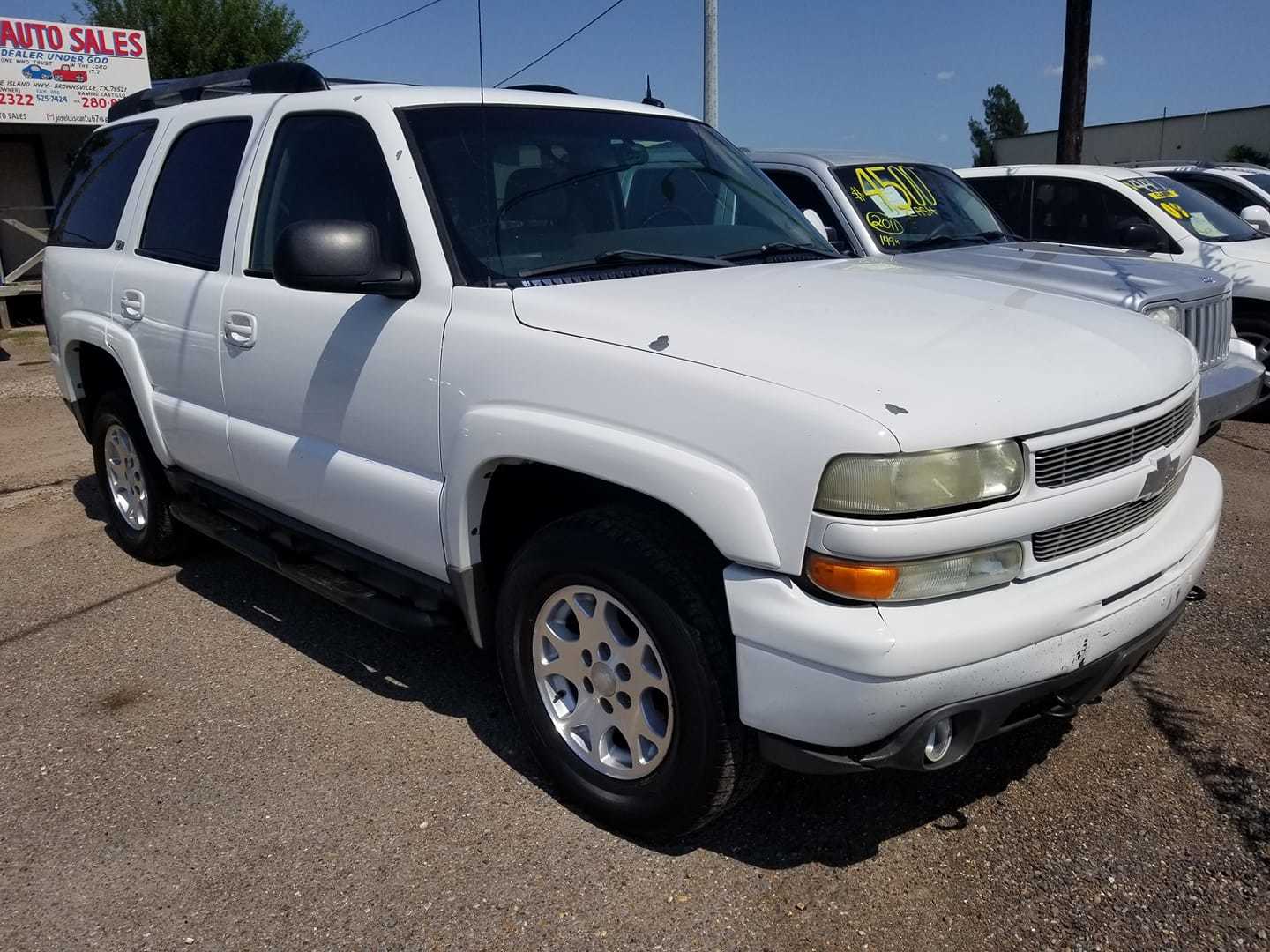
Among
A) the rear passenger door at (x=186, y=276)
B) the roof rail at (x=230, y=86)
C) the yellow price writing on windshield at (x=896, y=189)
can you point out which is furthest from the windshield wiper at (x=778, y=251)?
the yellow price writing on windshield at (x=896, y=189)

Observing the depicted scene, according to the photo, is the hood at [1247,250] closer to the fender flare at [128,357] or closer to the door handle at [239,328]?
the door handle at [239,328]

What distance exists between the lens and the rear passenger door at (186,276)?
4.07m

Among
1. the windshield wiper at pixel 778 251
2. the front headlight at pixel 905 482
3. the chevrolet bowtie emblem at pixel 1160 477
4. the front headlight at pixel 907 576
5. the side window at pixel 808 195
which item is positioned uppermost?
the side window at pixel 808 195

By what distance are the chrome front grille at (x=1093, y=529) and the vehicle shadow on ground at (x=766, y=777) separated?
0.78 meters

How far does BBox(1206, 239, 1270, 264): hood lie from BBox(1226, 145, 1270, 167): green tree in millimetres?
32669

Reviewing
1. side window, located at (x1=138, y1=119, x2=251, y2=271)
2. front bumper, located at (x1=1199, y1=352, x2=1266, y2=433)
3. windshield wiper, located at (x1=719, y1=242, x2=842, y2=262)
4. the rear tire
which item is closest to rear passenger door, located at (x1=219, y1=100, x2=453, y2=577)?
side window, located at (x1=138, y1=119, x2=251, y2=271)

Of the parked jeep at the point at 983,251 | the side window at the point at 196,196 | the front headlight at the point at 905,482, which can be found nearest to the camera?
the front headlight at the point at 905,482

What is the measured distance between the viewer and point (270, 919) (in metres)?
2.71

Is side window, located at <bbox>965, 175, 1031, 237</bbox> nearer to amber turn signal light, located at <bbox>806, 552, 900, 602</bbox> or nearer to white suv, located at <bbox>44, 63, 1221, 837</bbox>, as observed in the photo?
white suv, located at <bbox>44, 63, 1221, 837</bbox>

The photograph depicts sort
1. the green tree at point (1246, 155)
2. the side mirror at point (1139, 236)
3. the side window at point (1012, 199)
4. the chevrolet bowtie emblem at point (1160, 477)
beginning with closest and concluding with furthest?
1. the chevrolet bowtie emblem at point (1160, 477)
2. the side mirror at point (1139, 236)
3. the side window at point (1012, 199)
4. the green tree at point (1246, 155)

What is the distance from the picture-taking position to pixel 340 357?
134 inches

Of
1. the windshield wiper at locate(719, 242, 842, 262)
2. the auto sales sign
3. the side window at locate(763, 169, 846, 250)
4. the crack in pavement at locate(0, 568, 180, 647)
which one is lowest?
the crack in pavement at locate(0, 568, 180, 647)

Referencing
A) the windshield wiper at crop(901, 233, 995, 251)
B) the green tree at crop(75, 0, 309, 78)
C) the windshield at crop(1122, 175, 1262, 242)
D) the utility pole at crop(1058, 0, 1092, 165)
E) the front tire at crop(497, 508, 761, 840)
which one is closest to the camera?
the front tire at crop(497, 508, 761, 840)

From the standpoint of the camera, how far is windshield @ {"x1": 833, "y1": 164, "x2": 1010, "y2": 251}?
6.52 m
